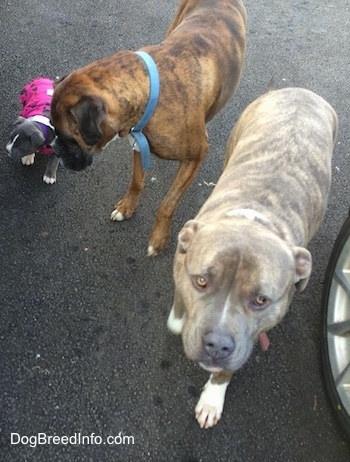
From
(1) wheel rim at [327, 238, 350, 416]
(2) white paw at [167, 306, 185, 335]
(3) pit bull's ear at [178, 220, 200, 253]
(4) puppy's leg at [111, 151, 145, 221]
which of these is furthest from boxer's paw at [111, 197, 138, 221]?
(1) wheel rim at [327, 238, 350, 416]

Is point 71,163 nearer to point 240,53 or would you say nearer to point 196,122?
point 196,122

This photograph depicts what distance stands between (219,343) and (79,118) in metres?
1.37

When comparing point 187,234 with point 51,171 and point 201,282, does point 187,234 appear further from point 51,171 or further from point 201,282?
point 51,171

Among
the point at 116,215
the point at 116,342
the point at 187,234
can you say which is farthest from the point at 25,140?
the point at 187,234

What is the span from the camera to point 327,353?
280 cm

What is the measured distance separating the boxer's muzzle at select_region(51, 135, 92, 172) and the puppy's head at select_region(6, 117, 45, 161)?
354 mm

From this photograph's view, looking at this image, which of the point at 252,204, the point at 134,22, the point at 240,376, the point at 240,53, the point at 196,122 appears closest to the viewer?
the point at 252,204

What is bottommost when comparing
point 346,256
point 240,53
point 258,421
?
point 258,421

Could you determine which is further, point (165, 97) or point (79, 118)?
point (165, 97)

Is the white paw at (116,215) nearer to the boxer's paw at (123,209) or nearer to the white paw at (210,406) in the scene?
the boxer's paw at (123,209)

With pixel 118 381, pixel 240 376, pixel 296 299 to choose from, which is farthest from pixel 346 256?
pixel 118 381

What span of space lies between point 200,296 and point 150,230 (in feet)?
4.66

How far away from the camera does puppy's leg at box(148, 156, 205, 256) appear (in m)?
3.24

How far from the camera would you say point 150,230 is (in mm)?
3527
